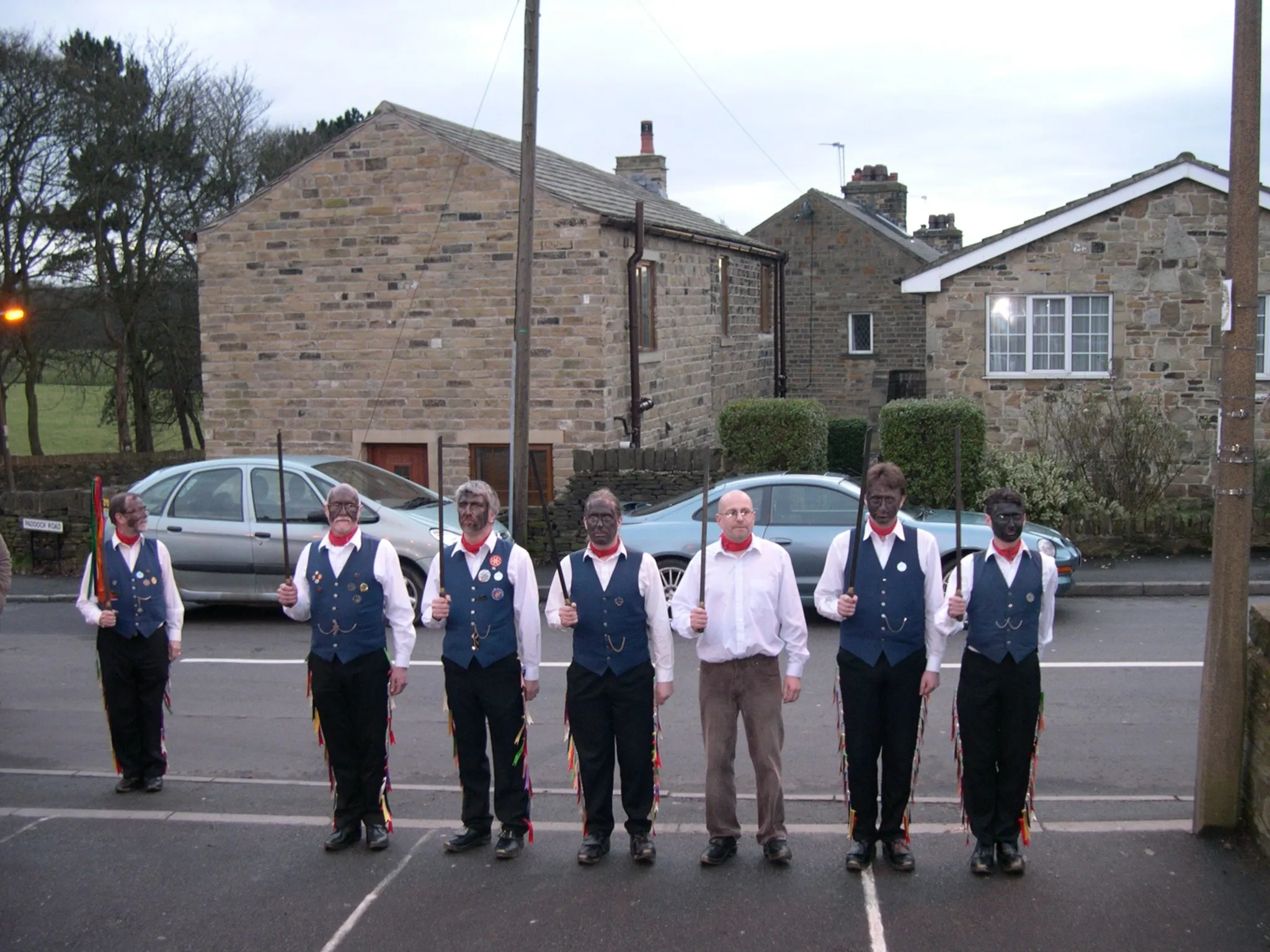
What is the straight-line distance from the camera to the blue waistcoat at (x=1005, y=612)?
5.52 m

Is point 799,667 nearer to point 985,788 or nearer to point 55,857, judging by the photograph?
point 985,788

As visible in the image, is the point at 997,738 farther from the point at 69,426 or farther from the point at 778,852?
the point at 69,426

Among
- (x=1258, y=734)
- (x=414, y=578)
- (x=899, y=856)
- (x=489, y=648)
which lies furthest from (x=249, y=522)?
(x=1258, y=734)

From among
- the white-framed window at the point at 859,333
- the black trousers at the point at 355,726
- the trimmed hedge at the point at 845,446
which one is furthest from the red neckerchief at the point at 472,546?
the white-framed window at the point at 859,333

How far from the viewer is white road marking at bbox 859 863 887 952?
5.04m

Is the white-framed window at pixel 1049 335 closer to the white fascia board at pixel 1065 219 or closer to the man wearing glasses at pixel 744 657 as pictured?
the white fascia board at pixel 1065 219

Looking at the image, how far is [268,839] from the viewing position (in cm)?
638

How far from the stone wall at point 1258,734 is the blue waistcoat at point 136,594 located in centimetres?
552

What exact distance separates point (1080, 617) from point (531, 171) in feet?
23.9

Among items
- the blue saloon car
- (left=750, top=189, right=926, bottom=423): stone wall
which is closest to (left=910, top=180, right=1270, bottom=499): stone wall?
the blue saloon car

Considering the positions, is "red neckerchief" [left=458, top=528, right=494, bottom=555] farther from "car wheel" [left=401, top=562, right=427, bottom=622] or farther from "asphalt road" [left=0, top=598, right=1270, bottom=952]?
"car wheel" [left=401, top=562, right=427, bottom=622]

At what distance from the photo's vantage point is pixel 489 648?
5.88 metres

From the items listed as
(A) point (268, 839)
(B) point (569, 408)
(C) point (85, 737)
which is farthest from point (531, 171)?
(A) point (268, 839)

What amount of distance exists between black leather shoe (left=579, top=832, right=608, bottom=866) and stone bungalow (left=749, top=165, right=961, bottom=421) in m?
26.8
